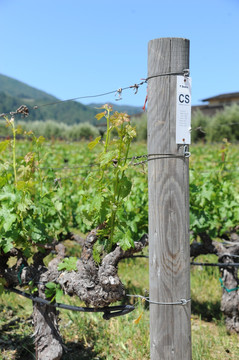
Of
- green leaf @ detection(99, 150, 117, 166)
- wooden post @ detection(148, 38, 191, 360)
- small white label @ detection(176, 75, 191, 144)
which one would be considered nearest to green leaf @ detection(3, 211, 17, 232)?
green leaf @ detection(99, 150, 117, 166)

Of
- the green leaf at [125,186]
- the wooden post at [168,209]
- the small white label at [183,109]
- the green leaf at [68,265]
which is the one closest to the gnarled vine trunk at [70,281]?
the green leaf at [68,265]

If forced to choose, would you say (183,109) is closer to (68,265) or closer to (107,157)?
(107,157)

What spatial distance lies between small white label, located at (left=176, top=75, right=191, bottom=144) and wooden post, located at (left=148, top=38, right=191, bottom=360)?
0.02 m

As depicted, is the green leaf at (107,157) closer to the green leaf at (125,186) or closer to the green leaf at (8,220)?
the green leaf at (125,186)

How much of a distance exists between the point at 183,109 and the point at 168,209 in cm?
52

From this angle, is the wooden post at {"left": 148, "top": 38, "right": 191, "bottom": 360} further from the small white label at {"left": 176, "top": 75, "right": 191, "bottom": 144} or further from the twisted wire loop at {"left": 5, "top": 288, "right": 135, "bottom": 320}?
the twisted wire loop at {"left": 5, "top": 288, "right": 135, "bottom": 320}

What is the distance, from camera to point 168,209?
2004 millimetres

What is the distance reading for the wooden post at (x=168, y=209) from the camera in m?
2.00

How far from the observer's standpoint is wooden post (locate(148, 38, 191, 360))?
1996 millimetres

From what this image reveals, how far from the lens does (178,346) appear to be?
79.8 inches

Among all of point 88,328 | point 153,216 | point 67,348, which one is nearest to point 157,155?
point 153,216

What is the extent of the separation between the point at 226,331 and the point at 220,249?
0.80 m

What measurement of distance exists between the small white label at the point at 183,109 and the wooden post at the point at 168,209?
0.07 feet

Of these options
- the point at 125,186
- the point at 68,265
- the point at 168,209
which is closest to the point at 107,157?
the point at 125,186
